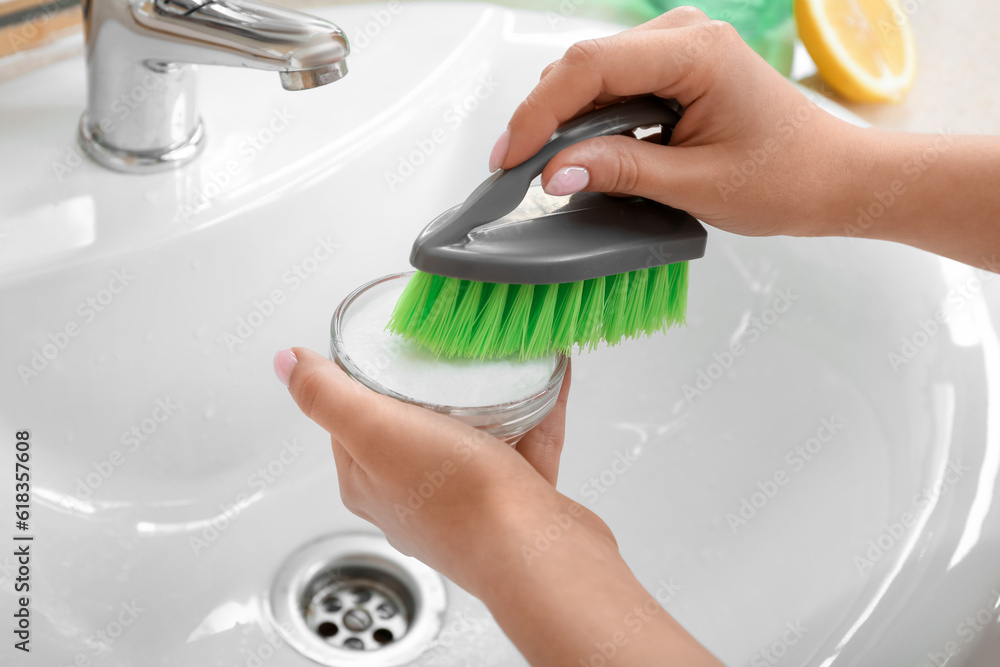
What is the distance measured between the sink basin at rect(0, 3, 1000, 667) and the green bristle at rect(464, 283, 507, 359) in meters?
0.22

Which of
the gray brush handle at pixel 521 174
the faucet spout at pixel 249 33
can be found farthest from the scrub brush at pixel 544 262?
the faucet spout at pixel 249 33

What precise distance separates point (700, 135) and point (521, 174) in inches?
4.7

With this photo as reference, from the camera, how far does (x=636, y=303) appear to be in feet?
1.58

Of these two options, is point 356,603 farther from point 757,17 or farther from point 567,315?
point 757,17

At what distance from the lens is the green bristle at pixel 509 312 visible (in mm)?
447

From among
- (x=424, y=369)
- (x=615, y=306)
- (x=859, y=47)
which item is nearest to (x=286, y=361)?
(x=424, y=369)

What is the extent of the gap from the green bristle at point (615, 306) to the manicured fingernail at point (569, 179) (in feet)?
0.19

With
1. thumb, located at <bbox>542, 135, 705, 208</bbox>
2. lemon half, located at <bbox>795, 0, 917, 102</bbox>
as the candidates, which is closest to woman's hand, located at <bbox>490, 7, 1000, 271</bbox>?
thumb, located at <bbox>542, 135, 705, 208</bbox>

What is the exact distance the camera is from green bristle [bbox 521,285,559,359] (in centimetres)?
45

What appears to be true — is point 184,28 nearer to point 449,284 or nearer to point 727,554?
point 449,284

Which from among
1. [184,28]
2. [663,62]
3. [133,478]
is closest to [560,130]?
[663,62]

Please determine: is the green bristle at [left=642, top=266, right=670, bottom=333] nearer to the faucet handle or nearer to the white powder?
the white powder

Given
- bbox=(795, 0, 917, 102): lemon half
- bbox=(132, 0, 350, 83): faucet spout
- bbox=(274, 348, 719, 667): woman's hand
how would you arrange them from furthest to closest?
bbox=(795, 0, 917, 102): lemon half → bbox=(132, 0, 350, 83): faucet spout → bbox=(274, 348, 719, 667): woman's hand

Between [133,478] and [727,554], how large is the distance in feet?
1.28
